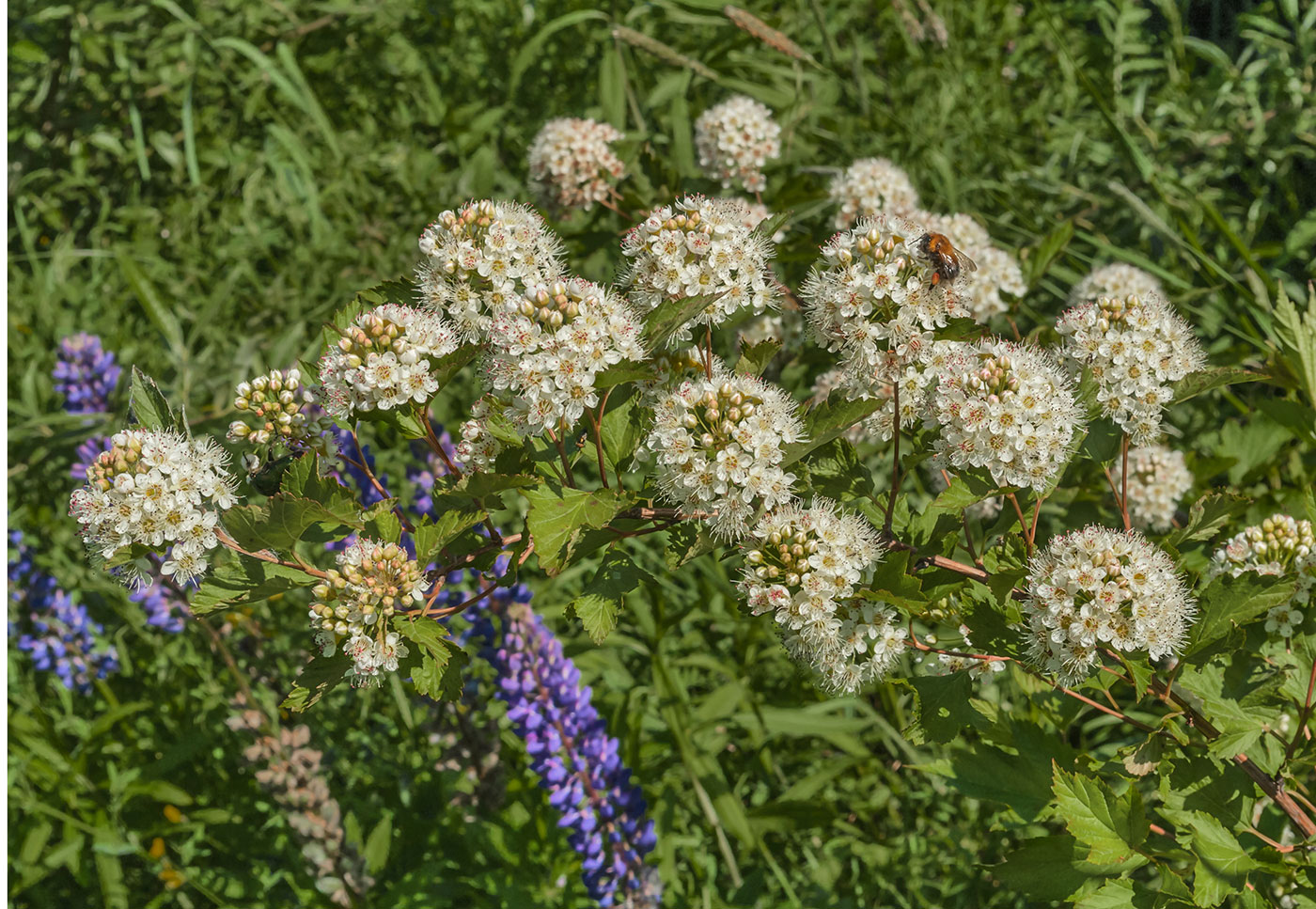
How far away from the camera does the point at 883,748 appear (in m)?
3.42

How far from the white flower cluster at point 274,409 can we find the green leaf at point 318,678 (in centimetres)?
40

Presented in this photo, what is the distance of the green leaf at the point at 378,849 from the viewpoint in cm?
286

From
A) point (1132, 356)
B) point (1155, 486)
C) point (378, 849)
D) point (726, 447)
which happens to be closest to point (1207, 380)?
point (1132, 356)

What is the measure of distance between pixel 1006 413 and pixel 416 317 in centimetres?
93

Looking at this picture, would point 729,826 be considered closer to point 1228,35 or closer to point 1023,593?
point 1023,593

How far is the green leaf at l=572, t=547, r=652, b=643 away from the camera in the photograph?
60.9 inches

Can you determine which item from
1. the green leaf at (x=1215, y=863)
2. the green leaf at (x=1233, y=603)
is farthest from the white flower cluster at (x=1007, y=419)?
the green leaf at (x=1215, y=863)

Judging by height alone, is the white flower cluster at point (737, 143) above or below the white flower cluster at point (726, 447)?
below

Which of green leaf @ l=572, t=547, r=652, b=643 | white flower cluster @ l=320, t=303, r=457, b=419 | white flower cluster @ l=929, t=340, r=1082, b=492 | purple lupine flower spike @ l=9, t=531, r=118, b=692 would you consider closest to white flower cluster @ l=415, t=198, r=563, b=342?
white flower cluster @ l=320, t=303, r=457, b=419

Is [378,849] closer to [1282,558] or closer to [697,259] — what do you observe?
[697,259]

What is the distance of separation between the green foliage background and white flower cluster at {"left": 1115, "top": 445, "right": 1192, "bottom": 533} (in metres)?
0.12

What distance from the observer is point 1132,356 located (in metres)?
1.75

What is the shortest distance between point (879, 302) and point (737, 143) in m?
1.60

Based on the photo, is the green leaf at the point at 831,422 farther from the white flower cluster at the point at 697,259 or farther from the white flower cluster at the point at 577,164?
the white flower cluster at the point at 577,164
